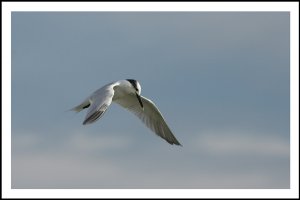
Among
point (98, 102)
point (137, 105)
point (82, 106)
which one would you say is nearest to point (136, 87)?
point (137, 105)

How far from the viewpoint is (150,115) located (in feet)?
29.7

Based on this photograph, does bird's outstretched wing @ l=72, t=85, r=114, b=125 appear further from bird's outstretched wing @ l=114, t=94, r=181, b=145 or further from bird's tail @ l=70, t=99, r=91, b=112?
bird's outstretched wing @ l=114, t=94, r=181, b=145

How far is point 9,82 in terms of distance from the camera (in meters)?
8.41

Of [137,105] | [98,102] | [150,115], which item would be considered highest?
[137,105]

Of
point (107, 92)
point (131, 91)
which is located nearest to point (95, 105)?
point (107, 92)

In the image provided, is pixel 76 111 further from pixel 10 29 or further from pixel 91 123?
pixel 91 123

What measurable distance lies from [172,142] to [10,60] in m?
2.41

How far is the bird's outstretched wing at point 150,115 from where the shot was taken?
894 centimetres

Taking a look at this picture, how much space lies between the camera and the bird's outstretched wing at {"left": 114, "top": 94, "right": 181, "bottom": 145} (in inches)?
352

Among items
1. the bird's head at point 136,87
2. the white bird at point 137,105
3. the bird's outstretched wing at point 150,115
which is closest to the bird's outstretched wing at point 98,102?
the white bird at point 137,105

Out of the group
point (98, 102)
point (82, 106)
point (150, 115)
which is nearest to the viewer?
point (98, 102)

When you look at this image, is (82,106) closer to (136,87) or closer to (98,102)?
(136,87)

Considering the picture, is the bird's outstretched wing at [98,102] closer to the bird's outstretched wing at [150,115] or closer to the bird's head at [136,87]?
the bird's head at [136,87]

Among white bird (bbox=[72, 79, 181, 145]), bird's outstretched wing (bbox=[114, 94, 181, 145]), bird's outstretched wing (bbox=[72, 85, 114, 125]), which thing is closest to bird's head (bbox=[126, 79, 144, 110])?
white bird (bbox=[72, 79, 181, 145])
